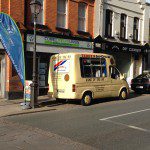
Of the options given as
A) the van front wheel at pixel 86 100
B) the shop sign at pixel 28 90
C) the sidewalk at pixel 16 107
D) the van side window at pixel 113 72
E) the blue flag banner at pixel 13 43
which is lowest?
the sidewalk at pixel 16 107

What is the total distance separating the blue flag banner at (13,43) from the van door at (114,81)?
465 cm

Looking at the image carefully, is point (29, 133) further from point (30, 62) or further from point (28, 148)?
point (30, 62)

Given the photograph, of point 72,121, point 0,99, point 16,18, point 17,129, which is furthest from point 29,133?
point 16,18

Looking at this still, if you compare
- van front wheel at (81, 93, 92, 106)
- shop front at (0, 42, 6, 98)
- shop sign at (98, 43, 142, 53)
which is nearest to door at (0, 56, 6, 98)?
shop front at (0, 42, 6, 98)

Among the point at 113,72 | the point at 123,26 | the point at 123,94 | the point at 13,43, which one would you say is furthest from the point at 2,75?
the point at 123,26

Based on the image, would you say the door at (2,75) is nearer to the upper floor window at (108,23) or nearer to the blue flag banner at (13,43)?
the blue flag banner at (13,43)

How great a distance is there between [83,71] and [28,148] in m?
7.96

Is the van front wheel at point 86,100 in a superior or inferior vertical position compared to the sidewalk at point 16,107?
superior

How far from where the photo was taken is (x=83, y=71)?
50.2ft

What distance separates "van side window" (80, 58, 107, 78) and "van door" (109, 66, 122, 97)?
0.55 meters

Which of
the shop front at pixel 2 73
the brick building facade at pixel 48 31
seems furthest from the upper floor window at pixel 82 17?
the shop front at pixel 2 73

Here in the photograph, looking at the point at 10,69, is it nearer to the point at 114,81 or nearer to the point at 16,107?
the point at 16,107

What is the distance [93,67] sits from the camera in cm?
1580

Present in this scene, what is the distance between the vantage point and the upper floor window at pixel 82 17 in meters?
21.1
